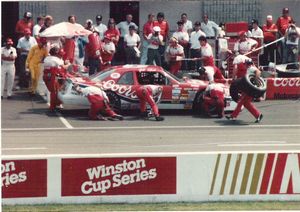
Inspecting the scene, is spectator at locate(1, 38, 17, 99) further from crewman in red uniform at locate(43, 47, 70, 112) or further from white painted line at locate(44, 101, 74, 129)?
white painted line at locate(44, 101, 74, 129)

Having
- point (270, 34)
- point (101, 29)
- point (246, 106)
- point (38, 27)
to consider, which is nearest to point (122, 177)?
point (246, 106)

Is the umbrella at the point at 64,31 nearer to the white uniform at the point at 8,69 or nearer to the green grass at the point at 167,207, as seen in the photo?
the white uniform at the point at 8,69

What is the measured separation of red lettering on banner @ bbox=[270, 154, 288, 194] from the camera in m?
13.0

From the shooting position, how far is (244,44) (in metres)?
25.6

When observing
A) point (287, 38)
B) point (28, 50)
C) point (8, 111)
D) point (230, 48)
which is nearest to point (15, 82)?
point (28, 50)

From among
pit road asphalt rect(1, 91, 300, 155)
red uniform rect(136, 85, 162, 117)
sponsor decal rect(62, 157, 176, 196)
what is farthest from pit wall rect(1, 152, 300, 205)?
red uniform rect(136, 85, 162, 117)

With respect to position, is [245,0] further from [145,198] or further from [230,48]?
[145,198]

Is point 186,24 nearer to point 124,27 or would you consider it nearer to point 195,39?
point 195,39

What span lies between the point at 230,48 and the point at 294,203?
13.8m

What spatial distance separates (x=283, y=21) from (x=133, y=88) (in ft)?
19.6

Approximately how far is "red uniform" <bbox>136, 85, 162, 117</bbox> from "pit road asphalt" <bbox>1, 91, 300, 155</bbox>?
14.6 inches

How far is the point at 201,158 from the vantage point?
12812 millimetres

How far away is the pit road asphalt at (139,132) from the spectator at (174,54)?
2.14 meters

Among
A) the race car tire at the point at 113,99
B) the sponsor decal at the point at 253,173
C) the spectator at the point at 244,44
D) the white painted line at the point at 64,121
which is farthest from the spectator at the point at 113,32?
the sponsor decal at the point at 253,173
